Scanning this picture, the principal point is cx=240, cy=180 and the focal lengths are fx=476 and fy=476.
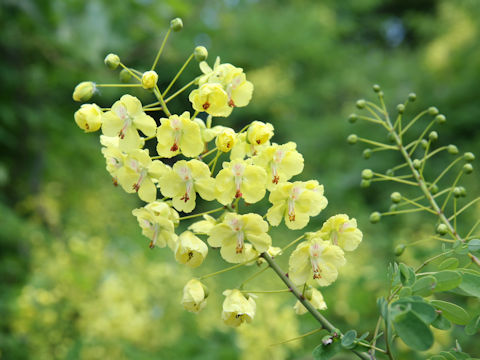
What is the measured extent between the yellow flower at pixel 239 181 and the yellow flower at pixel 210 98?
9 cm

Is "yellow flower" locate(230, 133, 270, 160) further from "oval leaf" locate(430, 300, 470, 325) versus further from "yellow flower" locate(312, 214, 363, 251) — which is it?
"oval leaf" locate(430, 300, 470, 325)

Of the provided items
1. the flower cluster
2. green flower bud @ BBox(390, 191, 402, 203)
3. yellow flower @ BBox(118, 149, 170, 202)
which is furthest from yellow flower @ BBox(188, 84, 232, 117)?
green flower bud @ BBox(390, 191, 402, 203)

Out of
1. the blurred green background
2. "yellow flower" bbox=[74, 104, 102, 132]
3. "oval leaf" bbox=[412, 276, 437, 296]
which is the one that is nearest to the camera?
"oval leaf" bbox=[412, 276, 437, 296]

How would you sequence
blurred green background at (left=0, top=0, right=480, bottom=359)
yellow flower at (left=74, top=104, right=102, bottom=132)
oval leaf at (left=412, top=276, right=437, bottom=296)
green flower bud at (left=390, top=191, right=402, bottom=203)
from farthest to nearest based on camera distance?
blurred green background at (left=0, top=0, right=480, bottom=359)
green flower bud at (left=390, top=191, right=402, bottom=203)
yellow flower at (left=74, top=104, right=102, bottom=132)
oval leaf at (left=412, top=276, right=437, bottom=296)

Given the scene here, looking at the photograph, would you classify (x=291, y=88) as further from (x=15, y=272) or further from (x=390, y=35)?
(x=15, y=272)

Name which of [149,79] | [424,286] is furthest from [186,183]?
[424,286]

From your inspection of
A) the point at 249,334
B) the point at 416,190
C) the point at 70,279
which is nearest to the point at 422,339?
the point at 249,334

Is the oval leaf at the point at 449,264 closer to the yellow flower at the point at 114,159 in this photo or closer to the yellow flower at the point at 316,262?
the yellow flower at the point at 316,262

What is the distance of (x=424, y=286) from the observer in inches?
24.9

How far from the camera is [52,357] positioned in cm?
198

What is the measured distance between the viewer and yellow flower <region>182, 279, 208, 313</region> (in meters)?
0.72

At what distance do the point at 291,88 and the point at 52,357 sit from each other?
586cm

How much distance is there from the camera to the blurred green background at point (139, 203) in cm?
204

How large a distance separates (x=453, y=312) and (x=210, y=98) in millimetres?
466
